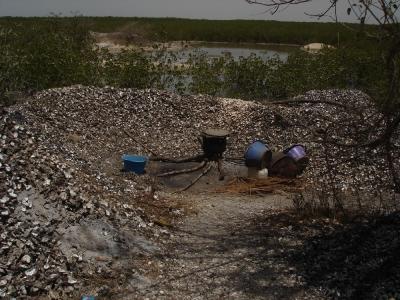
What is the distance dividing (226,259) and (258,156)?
3.01 metres

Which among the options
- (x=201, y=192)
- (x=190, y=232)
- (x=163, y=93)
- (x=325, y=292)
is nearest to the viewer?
(x=325, y=292)

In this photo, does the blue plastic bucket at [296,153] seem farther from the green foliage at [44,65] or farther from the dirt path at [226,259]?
the green foliage at [44,65]

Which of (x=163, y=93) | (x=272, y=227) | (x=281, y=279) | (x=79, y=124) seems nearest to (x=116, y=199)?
(x=272, y=227)

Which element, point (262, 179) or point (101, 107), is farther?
point (101, 107)

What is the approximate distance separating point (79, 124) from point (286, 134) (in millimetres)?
4196

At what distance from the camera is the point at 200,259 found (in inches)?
215

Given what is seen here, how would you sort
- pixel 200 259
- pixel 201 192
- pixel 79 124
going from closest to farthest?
1. pixel 200 259
2. pixel 201 192
3. pixel 79 124

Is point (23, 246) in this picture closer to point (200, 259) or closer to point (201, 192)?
point (200, 259)

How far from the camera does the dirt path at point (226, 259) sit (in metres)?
4.86

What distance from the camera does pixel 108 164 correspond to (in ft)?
27.7

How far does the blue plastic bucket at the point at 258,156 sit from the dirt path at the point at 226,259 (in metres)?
1.24

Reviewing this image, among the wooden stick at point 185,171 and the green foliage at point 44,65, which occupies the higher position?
the green foliage at point 44,65

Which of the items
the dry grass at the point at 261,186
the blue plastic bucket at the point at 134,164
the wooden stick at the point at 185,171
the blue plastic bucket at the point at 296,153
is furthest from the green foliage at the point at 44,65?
the blue plastic bucket at the point at 296,153

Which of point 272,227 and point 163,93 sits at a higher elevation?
point 163,93
